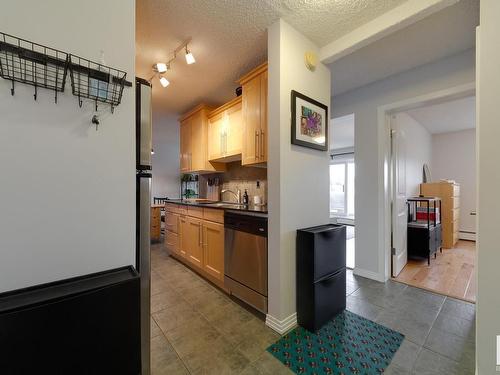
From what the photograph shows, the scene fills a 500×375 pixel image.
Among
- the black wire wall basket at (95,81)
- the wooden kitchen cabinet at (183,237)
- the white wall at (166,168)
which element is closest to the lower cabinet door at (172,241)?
the wooden kitchen cabinet at (183,237)

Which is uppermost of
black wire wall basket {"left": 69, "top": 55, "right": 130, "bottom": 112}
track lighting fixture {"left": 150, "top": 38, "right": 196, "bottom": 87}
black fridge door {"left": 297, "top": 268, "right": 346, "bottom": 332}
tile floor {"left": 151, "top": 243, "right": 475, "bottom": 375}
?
track lighting fixture {"left": 150, "top": 38, "right": 196, "bottom": 87}

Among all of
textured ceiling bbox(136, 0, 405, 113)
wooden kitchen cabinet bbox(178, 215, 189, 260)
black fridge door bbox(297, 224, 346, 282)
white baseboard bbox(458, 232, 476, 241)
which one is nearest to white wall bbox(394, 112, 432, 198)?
white baseboard bbox(458, 232, 476, 241)

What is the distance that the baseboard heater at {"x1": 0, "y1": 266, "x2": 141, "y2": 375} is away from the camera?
0.67m

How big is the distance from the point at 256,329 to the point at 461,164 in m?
6.29

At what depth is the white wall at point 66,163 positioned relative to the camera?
2.77ft

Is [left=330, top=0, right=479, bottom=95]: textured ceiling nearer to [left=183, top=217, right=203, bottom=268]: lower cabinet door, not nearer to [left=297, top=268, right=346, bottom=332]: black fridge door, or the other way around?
[left=297, top=268, right=346, bottom=332]: black fridge door

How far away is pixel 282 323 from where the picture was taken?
171 centimetres

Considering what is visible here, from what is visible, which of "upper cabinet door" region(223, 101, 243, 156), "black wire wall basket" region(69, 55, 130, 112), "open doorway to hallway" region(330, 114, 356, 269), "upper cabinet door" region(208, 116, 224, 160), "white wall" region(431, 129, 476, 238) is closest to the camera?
"black wire wall basket" region(69, 55, 130, 112)

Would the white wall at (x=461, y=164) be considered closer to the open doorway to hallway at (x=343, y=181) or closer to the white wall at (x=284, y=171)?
the open doorway to hallway at (x=343, y=181)

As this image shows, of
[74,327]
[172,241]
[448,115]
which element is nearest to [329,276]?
[74,327]

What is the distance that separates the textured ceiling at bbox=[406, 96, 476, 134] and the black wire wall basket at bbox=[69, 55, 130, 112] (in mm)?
4116

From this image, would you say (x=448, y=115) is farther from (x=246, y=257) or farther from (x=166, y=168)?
(x=166, y=168)

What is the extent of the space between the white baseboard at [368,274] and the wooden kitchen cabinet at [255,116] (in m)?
2.02

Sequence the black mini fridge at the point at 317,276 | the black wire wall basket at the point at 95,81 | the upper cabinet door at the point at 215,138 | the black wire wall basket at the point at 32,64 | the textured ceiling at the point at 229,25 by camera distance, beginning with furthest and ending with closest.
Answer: the upper cabinet door at the point at 215,138, the black mini fridge at the point at 317,276, the textured ceiling at the point at 229,25, the black wire wall basket at the point at 95,81, the black wire wall basket at the point at 32,64
